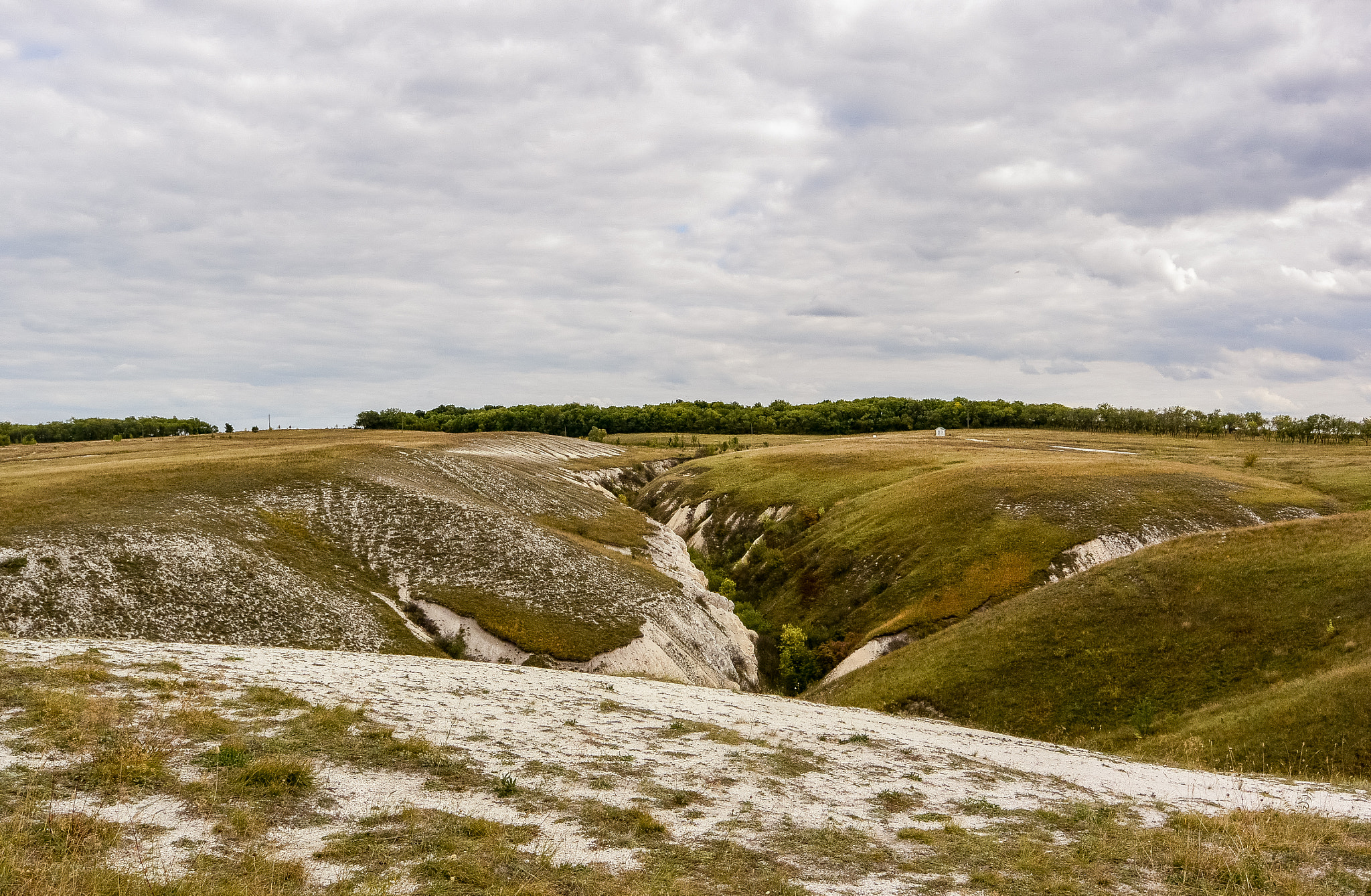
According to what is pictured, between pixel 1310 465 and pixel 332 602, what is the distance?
426ft

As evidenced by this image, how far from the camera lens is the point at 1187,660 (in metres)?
46.2

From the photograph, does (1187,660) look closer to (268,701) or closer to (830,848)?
(830,848)

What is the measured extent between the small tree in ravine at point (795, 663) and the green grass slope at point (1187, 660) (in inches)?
246

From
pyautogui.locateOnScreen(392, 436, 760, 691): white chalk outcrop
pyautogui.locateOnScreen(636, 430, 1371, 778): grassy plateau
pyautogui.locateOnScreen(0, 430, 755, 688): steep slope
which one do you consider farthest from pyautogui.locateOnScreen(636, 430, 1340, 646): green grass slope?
pyautogui.locateOnScreen(0, 430, 755, 688): steep slope

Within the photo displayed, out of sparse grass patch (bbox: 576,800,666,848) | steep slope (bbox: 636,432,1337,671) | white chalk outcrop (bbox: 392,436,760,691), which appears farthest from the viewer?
steep slope (bbox: 636,432,1337,671)

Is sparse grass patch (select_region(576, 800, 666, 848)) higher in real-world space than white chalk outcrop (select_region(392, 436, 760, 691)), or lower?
higher

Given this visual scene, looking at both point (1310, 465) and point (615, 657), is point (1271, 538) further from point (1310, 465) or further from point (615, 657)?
point (1310, 465)

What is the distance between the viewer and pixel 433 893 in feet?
40.0

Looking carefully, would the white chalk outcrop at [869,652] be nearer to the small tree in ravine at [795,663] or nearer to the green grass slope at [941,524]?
the green grass slope at [941,524]

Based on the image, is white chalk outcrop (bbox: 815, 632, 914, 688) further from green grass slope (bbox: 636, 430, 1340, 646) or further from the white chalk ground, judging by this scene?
the white chalk ground

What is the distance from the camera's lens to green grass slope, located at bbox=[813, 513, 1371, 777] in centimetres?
3506

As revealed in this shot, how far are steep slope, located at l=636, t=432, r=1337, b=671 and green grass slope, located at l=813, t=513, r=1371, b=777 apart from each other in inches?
474

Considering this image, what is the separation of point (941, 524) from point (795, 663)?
25.9 metres

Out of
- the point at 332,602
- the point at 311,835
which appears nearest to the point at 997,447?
the point at 332,602
